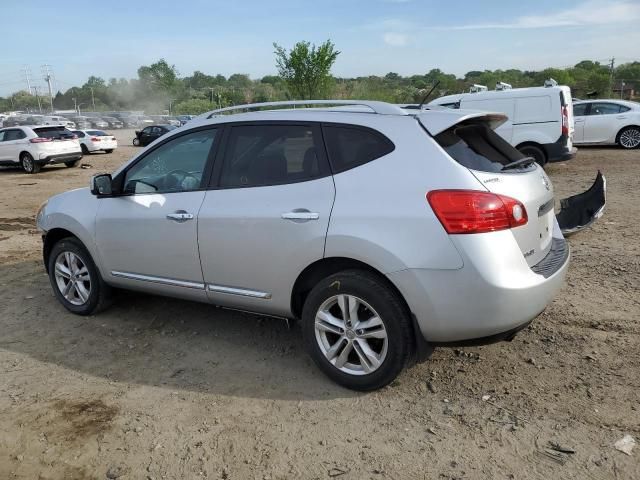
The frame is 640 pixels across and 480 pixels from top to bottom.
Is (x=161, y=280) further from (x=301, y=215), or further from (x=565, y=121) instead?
(x=565, y=121)

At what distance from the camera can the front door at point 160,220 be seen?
3811mm

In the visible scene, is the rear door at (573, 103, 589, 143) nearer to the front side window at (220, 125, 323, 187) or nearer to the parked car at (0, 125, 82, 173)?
the front side window at (220, 125, 323, 187)

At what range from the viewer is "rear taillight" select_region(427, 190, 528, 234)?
9.18ft

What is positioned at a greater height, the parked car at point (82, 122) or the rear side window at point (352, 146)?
the rear side window at point (352, 146)

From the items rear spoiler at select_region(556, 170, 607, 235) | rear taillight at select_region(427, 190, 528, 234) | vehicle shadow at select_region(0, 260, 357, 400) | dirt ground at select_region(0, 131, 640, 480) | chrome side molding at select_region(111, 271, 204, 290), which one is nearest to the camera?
dirt ground at select_region(0, 131, 640, 480)

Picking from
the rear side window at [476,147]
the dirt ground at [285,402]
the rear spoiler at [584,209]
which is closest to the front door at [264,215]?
the dirt ground at [285,402]

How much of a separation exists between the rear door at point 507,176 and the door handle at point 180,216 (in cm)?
177

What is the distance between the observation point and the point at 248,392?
11.0ft

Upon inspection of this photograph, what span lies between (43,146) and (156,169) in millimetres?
15982

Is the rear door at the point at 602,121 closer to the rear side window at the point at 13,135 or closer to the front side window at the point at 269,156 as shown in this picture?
the front side window at the point at 269,156

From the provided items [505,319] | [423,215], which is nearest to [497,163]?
[423,215]

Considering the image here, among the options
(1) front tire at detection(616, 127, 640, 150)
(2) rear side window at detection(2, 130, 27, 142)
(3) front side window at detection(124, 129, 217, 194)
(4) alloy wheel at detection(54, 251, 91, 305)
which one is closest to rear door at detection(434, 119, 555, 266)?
(3) front side window at detection(124, 129, 217, 194)

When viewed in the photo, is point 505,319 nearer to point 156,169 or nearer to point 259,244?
point 259,244

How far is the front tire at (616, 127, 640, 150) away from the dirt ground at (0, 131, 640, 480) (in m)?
13.3
